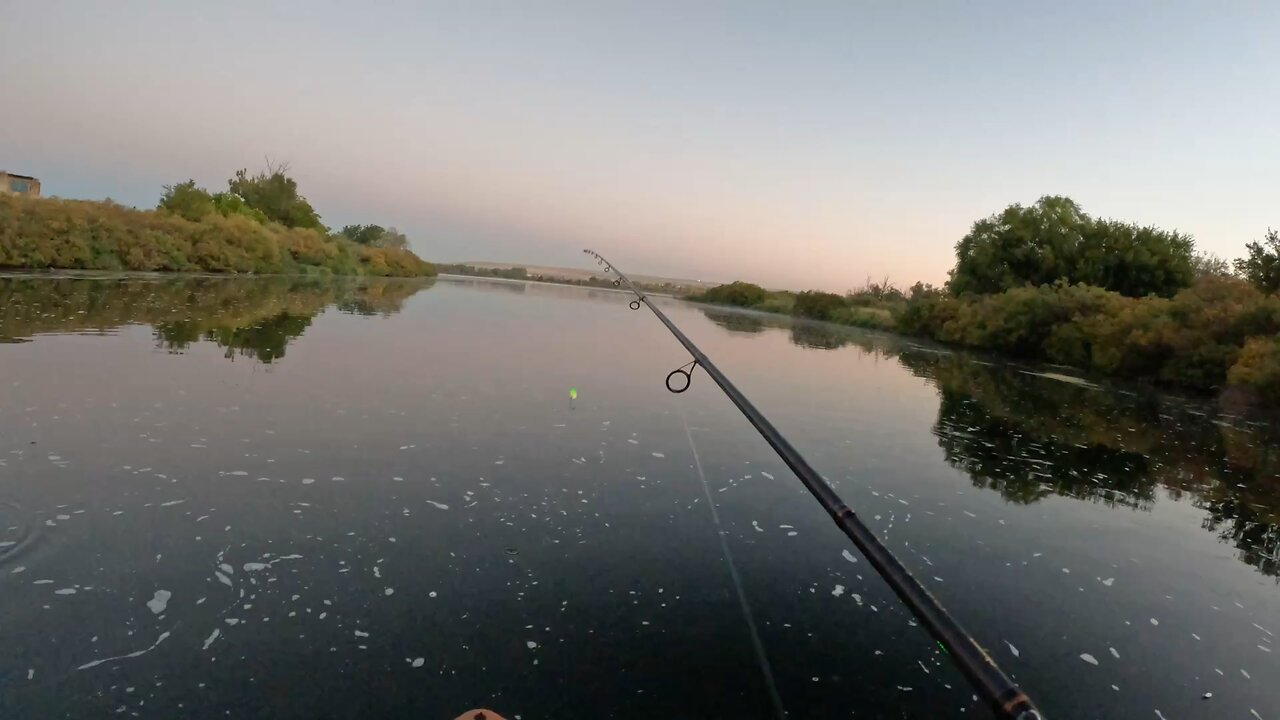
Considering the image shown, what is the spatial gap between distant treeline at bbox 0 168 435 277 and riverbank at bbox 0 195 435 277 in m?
0.04

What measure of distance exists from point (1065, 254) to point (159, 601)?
49.8 m

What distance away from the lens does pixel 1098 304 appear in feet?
95.0

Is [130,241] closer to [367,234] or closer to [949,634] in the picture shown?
[949,634]

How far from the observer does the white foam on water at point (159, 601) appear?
3562mm

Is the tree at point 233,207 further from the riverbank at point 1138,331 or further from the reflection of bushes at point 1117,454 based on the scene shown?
the reflection of bushes at point 1117,454

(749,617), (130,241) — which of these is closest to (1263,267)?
(749,617)

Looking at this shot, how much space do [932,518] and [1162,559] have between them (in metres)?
2.17

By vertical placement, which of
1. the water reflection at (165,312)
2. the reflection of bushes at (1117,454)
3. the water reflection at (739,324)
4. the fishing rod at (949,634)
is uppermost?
the fishing rod at (949,634)

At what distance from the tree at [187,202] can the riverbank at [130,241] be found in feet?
18.2

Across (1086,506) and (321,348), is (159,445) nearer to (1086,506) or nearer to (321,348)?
(321,348)

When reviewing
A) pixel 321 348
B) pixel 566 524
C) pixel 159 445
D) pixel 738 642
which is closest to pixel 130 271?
pixel 321 348

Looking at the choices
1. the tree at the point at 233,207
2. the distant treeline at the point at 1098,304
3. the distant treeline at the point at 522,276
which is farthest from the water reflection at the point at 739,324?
the distant treeline at the point at 522,276

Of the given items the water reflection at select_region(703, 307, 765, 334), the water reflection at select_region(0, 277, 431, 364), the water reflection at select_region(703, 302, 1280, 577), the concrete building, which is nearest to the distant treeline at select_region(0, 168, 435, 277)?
the water reflection at select_region(0, 277, 431, 364)

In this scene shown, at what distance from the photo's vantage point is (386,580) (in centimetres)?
419
